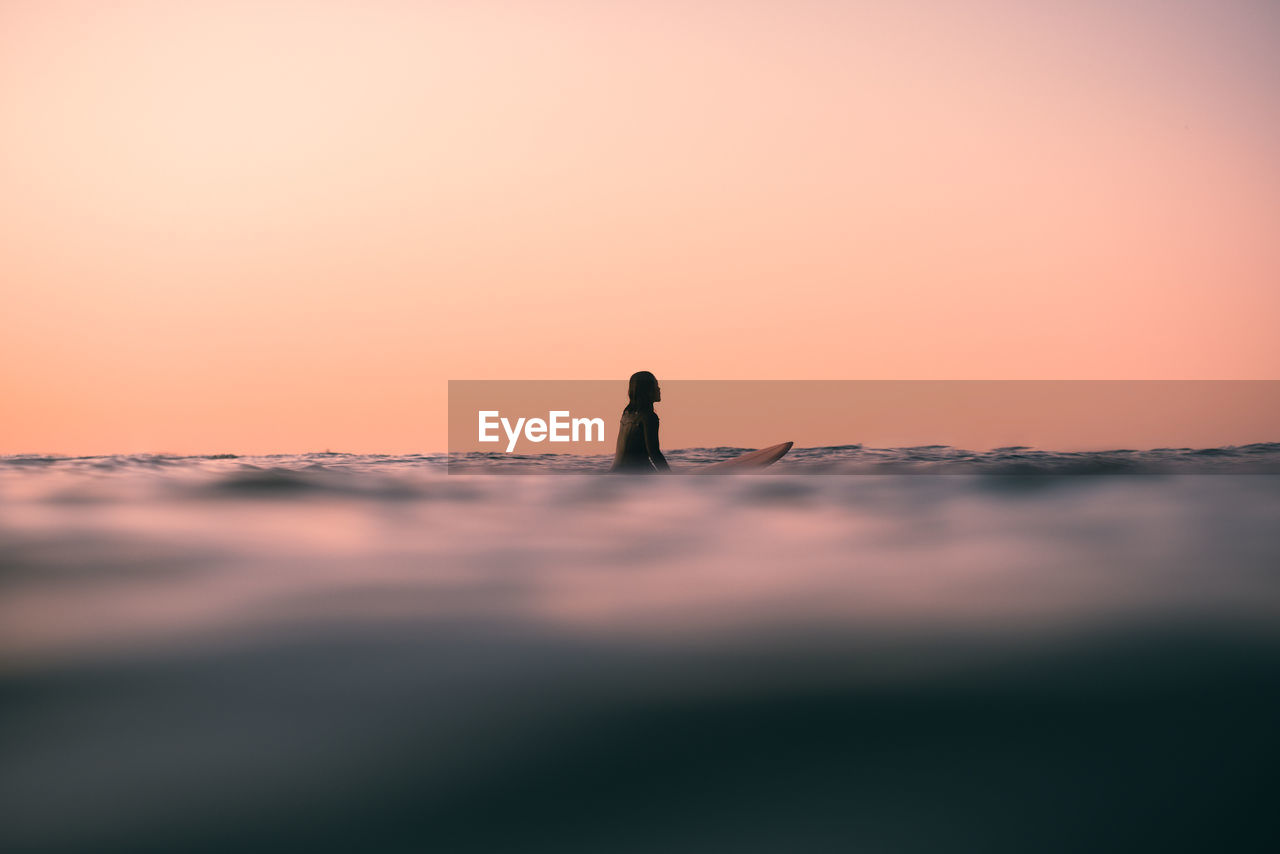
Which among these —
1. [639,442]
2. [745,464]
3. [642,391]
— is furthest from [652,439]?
[745,464]

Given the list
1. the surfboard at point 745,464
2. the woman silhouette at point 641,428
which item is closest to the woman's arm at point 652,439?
the woman silhouette at point 641,428

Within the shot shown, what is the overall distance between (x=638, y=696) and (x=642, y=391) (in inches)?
285

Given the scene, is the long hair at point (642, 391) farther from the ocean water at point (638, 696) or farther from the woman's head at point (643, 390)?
the ocean water at point (638, 696)

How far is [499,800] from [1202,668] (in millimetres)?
2140

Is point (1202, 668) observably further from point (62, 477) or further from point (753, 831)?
point (62, 477)

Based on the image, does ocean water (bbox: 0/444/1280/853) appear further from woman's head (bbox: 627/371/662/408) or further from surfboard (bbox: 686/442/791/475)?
surfboard (bbox: 686/442/791/475)

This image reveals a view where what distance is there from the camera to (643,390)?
930cm

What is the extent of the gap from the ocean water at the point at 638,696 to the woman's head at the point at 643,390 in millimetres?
4691

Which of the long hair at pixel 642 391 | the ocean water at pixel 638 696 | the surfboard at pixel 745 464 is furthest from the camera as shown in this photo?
the surfboard at pixel 745 464

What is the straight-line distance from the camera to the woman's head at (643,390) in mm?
9281

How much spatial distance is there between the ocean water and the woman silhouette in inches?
184

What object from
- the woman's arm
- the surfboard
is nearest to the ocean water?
the woman's arm

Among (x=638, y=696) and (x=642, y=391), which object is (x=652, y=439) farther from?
(x=638, y=696)

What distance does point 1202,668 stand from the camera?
2328mm
